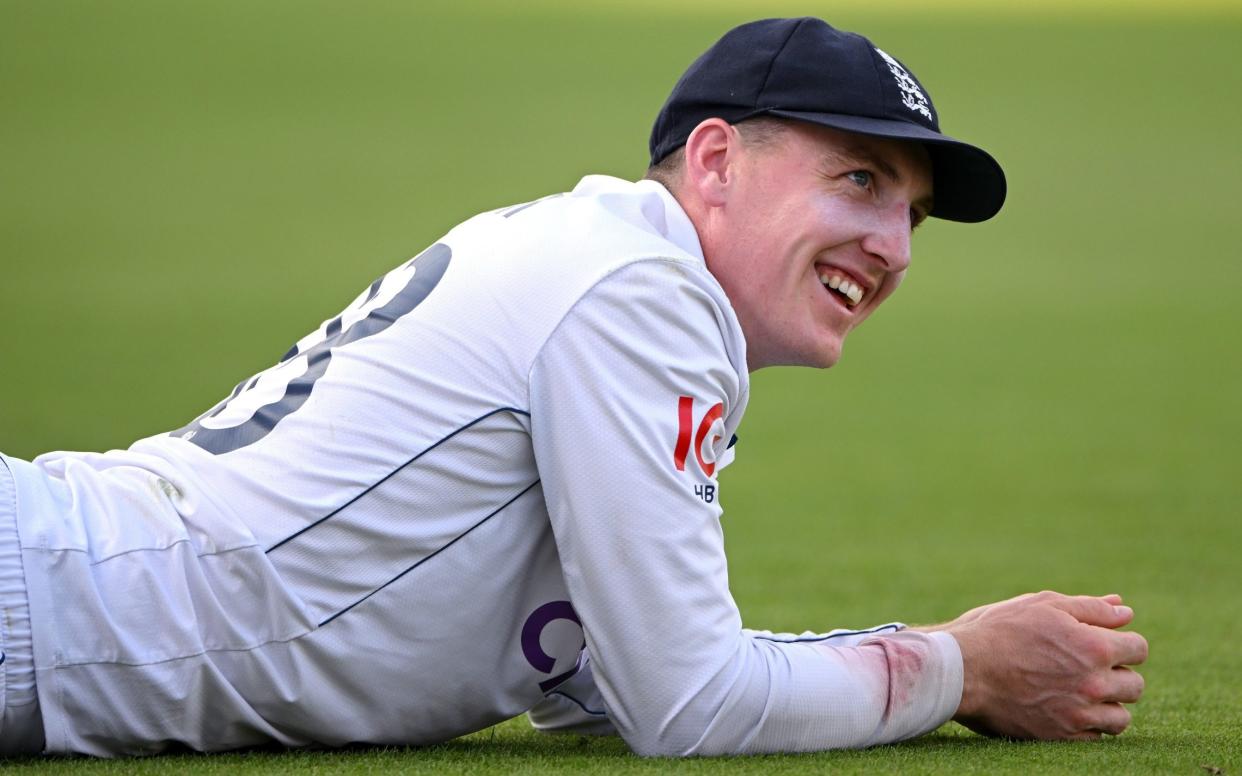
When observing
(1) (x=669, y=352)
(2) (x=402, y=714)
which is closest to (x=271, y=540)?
(2) (x=402, y=714)

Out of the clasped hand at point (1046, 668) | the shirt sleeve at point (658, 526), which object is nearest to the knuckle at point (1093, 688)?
the clasped hand at point (1046, 668)

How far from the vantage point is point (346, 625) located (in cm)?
209

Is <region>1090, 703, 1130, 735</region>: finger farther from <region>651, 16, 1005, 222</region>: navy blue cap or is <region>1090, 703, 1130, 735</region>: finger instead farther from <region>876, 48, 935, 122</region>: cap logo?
<region>876, 48, 935, 122</region>: cap logo

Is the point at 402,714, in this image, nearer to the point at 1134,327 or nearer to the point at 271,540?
the point at 271,540

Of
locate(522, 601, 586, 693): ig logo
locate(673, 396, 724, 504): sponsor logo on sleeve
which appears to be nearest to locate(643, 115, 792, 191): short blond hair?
locate(673, 396, 724, 504): sponsor logo on sleeve

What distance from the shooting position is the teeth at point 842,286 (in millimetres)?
2287

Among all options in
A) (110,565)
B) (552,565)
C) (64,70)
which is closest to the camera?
(110,565)

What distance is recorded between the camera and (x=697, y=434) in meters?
2.07

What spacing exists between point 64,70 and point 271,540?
17672mm

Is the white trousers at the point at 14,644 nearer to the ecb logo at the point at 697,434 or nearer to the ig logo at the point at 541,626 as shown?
the ig logo at the point at 541,626

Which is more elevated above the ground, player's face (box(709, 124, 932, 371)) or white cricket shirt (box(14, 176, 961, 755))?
player's face (box(709, 124, 932, 371))

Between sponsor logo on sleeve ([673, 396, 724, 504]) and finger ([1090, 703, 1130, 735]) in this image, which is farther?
finger ([1090, 703, 1130, 735])

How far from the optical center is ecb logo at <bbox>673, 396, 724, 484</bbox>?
6.72 ft

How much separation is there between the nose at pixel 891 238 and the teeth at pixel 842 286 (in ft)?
0.16
